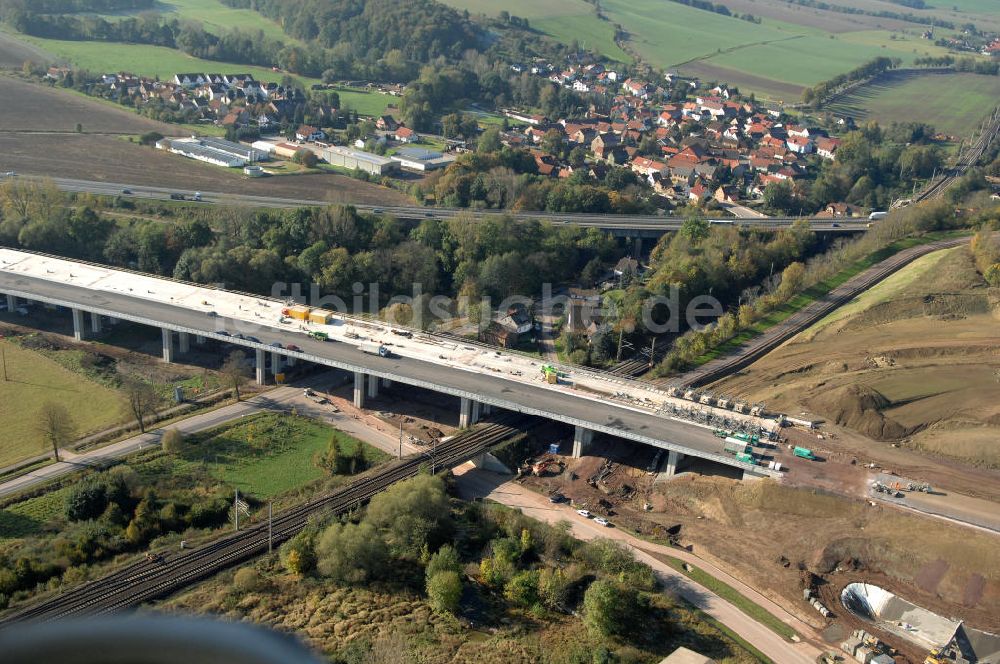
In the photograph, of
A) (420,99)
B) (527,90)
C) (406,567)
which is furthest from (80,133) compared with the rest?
(406,567)

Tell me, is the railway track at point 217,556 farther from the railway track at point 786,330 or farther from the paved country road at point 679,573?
the railway track at point 786,330

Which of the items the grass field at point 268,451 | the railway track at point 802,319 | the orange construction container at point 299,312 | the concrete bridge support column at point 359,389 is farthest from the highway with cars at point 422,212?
the grass field at point 268,451

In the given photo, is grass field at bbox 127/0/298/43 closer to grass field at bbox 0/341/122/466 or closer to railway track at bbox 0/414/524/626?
grass field at bbox 0/341/122/466

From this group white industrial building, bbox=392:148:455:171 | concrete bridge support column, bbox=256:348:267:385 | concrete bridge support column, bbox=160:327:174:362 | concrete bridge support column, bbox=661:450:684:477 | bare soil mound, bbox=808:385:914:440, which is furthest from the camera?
white industrial building, bbox=392:148:455:171

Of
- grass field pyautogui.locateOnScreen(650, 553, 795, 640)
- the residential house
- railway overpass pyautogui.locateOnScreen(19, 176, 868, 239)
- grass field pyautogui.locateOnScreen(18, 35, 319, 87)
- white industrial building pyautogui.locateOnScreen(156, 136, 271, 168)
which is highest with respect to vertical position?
grass field pyautogui.locateOnScreen(18, 35, 319, 87)

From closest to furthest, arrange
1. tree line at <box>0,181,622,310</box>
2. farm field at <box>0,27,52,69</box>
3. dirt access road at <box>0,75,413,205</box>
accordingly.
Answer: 1. tree line at <box>0,181,622,310</box>
2. dirt access road at <box>0,75,413,205</box>
3. farm field at <box>0,27,52,69</box>

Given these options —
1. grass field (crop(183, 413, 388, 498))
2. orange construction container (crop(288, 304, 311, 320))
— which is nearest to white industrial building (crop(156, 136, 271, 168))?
orange construction container (crop(288, 304, 311, 320))

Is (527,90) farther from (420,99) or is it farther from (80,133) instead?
(80,133)
